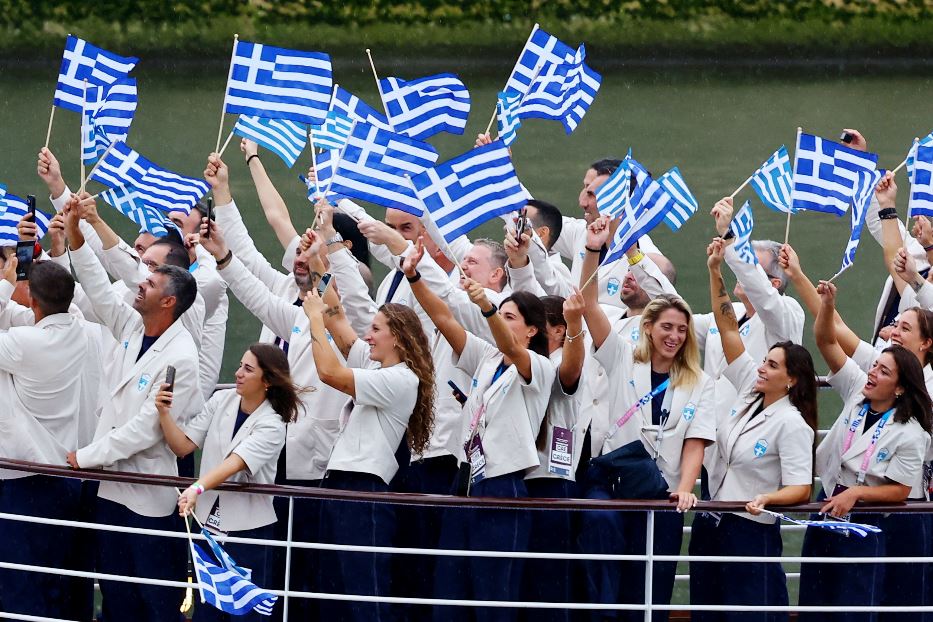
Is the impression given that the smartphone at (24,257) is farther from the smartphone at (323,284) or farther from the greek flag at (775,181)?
the greek flag at (775,181)

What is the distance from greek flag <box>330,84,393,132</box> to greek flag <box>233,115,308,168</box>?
0.69 feet

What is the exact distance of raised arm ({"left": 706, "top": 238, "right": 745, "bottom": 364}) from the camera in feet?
21.6

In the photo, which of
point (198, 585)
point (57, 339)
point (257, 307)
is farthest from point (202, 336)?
point (198, 585)

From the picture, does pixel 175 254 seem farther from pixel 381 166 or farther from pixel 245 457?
pixel 245 457

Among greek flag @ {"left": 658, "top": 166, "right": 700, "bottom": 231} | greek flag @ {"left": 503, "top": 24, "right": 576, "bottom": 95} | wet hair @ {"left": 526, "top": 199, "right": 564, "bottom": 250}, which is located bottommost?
wet hair @ {"left": 526, "top": 199, "right": 564, "bottom": 250}

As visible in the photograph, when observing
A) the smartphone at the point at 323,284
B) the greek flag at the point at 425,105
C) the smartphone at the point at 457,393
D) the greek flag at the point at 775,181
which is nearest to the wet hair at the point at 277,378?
the smartphone at the point at 323,284

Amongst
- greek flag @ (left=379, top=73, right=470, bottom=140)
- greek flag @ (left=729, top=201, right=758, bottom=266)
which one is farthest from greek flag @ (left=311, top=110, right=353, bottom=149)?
greek flag @ (left=729, top=201, right=758, bottom=266)

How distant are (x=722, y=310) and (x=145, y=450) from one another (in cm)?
226

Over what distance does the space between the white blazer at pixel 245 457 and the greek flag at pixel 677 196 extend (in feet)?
6.43

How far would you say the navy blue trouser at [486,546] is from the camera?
620 cm

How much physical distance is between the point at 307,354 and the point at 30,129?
51.0 ft

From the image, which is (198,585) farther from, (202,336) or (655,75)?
(655,75)

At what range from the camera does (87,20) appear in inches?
862

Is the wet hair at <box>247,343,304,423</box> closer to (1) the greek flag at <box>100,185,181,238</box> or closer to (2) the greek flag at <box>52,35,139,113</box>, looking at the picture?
(1) the greek flag at <box>100,185,181,238</box>
